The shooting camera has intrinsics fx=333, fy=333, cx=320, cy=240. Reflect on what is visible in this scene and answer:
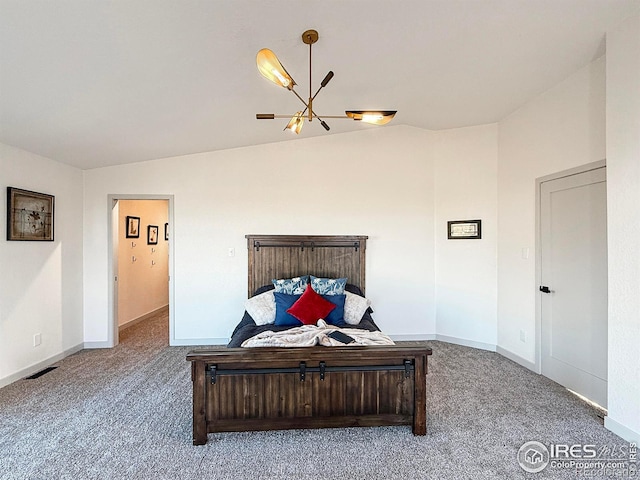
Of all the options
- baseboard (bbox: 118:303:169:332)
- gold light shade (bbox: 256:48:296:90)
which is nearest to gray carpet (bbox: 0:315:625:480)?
baseboard (bbox: 118:303:169:332)

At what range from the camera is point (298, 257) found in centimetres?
446

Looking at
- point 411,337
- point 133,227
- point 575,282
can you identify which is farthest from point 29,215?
point 575,282

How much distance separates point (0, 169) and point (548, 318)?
18.5ft

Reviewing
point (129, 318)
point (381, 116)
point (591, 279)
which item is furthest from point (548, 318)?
point (129, 318)

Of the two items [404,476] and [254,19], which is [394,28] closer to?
[254,19]

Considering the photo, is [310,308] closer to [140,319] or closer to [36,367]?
[36,367]

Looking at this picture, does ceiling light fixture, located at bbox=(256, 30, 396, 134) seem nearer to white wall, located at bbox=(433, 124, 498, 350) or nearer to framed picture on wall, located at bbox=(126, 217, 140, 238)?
white wall, located at bbox=(433, 124, 498, 350)

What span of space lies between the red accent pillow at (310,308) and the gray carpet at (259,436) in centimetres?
126

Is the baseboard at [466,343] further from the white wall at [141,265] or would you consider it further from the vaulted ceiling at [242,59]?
the white wall at [141,265]

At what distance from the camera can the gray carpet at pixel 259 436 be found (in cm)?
202

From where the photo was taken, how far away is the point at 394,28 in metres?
2.34

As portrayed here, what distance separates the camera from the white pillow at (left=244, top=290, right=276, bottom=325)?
12.4 feet

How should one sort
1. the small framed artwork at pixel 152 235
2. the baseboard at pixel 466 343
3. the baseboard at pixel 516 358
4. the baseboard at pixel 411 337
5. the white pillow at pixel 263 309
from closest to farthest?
the baseboard at pixel 516 358 → the white pillow at pixel 263 309 → the baseboard at pixel 466 343 → the baseboard at pixel 411 337 → the small framed artwork at pixel 152 235

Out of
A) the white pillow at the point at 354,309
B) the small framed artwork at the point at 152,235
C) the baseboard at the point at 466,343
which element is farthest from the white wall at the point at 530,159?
the small framed artwork at the point at 152,235
